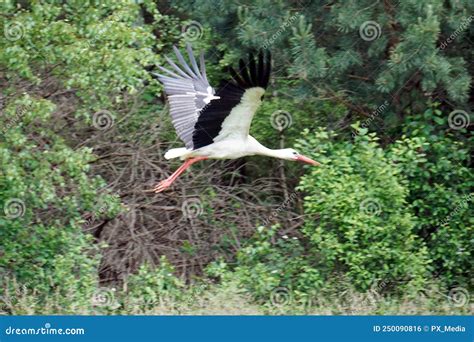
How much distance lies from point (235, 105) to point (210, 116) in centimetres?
36

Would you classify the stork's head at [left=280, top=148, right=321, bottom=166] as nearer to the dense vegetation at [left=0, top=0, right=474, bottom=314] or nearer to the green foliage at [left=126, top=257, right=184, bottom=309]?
the dense vegetation at [left=0, top=0, right=474, bottom=314]

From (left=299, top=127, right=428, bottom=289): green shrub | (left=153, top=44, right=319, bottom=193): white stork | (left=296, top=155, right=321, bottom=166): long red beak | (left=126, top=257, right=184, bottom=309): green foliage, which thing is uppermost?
(left=153, top=44, right=319, bottom=193): white stork

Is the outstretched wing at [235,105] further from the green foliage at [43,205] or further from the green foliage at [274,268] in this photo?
the green foliage at [274,268]

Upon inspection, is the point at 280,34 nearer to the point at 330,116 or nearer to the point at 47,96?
the point at 330,116

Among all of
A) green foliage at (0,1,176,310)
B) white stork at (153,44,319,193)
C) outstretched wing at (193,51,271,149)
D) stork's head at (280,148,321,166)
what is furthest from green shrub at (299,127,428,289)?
green foliage at (0,1,176,310)

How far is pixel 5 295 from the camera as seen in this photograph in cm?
971

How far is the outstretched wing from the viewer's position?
8734mm

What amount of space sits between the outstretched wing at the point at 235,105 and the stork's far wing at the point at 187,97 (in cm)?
29

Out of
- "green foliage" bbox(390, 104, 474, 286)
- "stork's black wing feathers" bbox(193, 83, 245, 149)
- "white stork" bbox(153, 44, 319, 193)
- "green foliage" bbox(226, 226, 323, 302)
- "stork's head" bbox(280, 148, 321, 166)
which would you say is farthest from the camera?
"green foliage" bbox(390, 104, 474, 286)

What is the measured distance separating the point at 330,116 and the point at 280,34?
1525 mm

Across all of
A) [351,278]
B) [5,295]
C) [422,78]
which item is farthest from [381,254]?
[5,295]

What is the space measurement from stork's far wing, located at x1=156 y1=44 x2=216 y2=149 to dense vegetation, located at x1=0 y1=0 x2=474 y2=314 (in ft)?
0.70

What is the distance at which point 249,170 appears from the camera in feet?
40.9

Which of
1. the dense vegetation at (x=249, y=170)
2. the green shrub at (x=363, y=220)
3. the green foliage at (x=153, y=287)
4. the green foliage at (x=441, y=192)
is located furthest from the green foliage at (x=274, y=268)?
the green foliage at (x=441, y=192)
